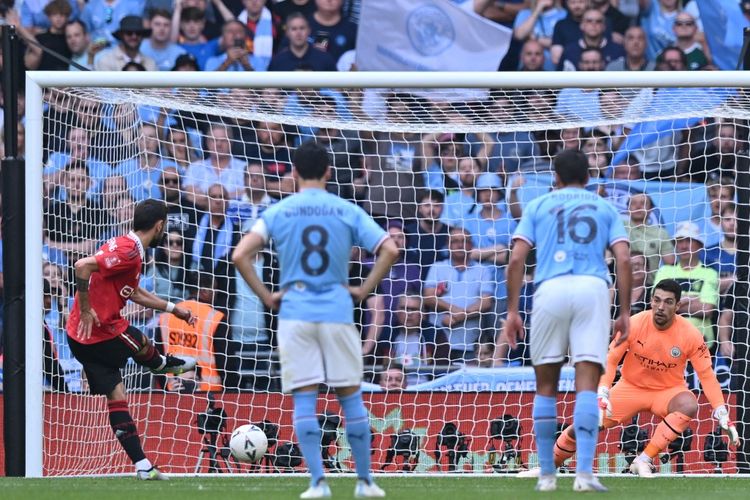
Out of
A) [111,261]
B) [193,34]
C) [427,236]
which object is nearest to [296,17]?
[193,34]

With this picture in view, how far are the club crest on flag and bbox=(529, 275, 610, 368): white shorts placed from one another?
262 inches

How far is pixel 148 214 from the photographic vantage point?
839 cm

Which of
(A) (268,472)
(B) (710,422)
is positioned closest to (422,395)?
(A) (268,472)

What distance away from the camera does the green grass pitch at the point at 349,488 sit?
6.90 meters

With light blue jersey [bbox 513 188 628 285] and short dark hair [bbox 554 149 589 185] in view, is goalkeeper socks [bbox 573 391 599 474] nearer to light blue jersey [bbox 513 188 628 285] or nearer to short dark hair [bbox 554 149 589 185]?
light blue jersey [bbox 513 188 628 285]

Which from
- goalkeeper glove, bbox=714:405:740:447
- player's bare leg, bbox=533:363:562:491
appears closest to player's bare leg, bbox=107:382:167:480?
player's bare leg, bbox=533:363:562:491

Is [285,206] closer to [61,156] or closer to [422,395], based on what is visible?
[422,395]

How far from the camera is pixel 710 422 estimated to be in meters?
10.2

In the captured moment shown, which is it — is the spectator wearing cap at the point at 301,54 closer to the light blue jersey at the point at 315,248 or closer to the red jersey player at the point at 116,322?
the red jersey player at the point at 116,322

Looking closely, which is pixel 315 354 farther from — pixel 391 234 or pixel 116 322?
pixel 391 234

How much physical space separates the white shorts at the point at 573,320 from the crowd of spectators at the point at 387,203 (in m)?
3.76

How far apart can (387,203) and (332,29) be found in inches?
112

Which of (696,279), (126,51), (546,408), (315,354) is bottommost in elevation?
(546,408)

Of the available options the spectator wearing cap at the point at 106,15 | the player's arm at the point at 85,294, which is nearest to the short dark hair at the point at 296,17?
the spectator wearing cap at the point at 106,15
